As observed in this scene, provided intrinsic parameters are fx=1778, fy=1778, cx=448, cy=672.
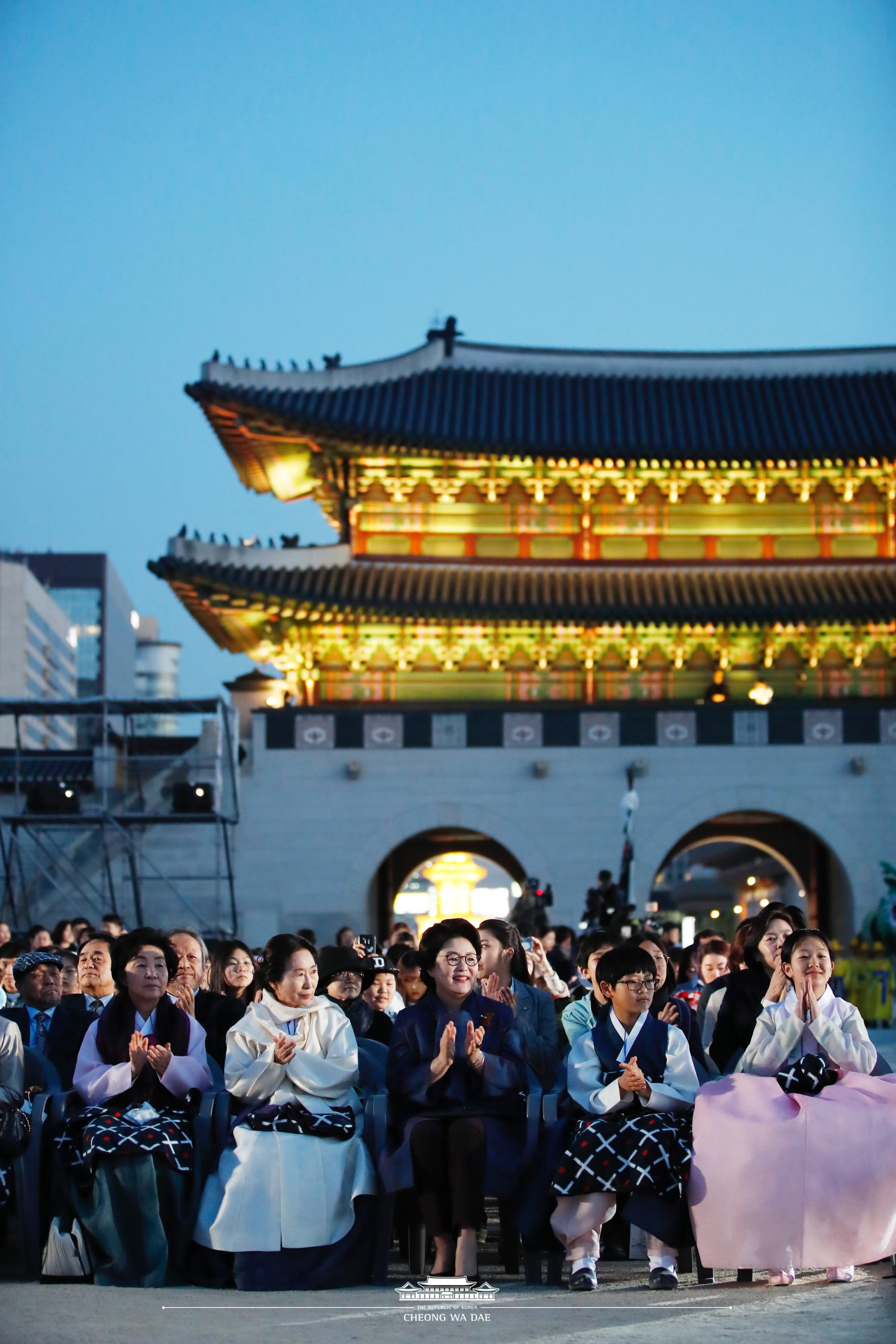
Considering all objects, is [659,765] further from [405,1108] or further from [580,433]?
[405,1108]

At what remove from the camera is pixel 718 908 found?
1859 inches

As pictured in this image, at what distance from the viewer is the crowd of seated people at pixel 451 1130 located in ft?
21.5

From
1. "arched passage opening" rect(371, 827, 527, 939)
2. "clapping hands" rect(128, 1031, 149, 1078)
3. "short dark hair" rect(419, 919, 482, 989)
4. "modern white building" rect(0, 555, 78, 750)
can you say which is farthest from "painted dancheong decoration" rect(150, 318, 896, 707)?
"modern white building" rect(0, 555, 78, 750)

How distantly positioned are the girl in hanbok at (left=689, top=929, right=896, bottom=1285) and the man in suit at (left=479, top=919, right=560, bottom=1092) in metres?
1.01

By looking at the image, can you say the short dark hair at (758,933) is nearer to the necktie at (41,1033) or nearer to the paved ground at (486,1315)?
the paved ground at (486,1315)

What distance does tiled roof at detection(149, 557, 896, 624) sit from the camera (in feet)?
76.0

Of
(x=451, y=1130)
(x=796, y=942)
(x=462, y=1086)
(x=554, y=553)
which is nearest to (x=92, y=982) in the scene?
(x=462, y=1086)

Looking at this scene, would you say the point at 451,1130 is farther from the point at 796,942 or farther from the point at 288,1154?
the point at 796,942

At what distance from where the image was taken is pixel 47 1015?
8742 millimetres

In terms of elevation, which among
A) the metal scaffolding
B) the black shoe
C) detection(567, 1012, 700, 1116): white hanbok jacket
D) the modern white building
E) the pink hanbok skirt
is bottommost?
the black shoe

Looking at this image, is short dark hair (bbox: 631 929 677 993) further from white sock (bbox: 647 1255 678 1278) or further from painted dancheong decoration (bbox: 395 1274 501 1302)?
painted dancheong decoration (bbox: 395 1274 501 1302)

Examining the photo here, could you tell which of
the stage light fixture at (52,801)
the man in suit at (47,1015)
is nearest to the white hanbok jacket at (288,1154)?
the man in suit at (47,1015)

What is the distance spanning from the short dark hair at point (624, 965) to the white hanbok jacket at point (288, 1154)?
3.38ft

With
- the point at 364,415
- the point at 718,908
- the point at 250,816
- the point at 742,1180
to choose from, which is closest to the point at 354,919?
the point at 250,816
